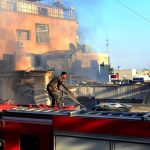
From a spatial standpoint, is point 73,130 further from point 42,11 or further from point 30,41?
point 42,11

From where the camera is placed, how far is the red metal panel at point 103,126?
4293 millimetres

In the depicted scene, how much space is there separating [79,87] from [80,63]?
27647 millimetres

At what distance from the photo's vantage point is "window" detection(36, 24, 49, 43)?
1921 inches

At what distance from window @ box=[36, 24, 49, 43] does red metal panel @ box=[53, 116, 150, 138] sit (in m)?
44.2

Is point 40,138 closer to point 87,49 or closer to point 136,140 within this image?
point 136,140

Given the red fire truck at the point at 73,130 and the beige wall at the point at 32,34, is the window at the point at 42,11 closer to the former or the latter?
the beige wall at the point at 32,34

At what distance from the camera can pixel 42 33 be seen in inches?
1944

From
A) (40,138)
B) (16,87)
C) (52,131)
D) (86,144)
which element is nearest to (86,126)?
(86,144)

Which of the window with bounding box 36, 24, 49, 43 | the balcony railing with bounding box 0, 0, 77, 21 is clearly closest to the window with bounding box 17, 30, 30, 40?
the window with bounding box 36, 24, 49, 43

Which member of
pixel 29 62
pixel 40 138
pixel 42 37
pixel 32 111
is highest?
pixel 42 37

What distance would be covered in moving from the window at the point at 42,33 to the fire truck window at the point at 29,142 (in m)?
43.6

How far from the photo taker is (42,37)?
162ft

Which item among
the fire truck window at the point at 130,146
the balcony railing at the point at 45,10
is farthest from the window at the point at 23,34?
the fire truck window at the point at 130,146

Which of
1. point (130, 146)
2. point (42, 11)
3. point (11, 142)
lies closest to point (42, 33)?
point (42, 11)
